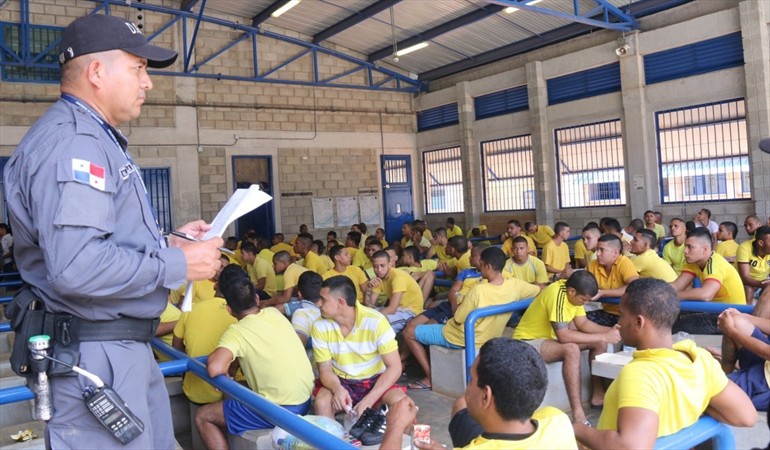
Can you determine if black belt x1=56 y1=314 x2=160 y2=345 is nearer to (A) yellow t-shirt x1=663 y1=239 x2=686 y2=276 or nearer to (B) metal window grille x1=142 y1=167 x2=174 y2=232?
(A) yellow t-shirt x1=663 y1=239 x2=686 y2=276

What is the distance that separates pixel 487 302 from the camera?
5.05 m

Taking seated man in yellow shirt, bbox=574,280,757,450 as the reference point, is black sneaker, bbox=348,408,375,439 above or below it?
below

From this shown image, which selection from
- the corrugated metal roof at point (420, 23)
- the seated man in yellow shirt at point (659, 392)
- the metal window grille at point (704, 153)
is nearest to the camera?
the seated man in yellow shirt at point (659, 392)

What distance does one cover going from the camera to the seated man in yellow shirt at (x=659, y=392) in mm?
2107

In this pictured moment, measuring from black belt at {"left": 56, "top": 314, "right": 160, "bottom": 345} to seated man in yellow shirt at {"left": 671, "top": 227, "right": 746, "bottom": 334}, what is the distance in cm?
407

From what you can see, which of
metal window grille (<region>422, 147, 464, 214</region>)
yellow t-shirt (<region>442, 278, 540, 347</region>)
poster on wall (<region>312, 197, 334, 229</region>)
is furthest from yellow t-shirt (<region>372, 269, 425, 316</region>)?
metal window grille (<region>422, 147, 464, 214</region>)

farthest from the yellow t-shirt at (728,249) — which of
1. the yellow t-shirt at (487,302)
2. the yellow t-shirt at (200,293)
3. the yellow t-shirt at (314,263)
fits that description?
the yellow t-shirt at (200,293)

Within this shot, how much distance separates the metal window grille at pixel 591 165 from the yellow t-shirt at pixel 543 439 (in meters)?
11.6

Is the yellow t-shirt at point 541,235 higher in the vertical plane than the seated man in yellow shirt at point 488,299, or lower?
higher

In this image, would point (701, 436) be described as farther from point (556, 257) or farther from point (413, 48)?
point (413, 48)

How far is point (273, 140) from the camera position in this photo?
15.7m

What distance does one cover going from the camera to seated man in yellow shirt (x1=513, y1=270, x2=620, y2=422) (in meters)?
4.36

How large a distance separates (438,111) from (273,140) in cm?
450

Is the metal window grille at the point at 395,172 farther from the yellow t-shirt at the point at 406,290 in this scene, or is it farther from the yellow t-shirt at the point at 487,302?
the yellow t-shirt at the point at 487,302
